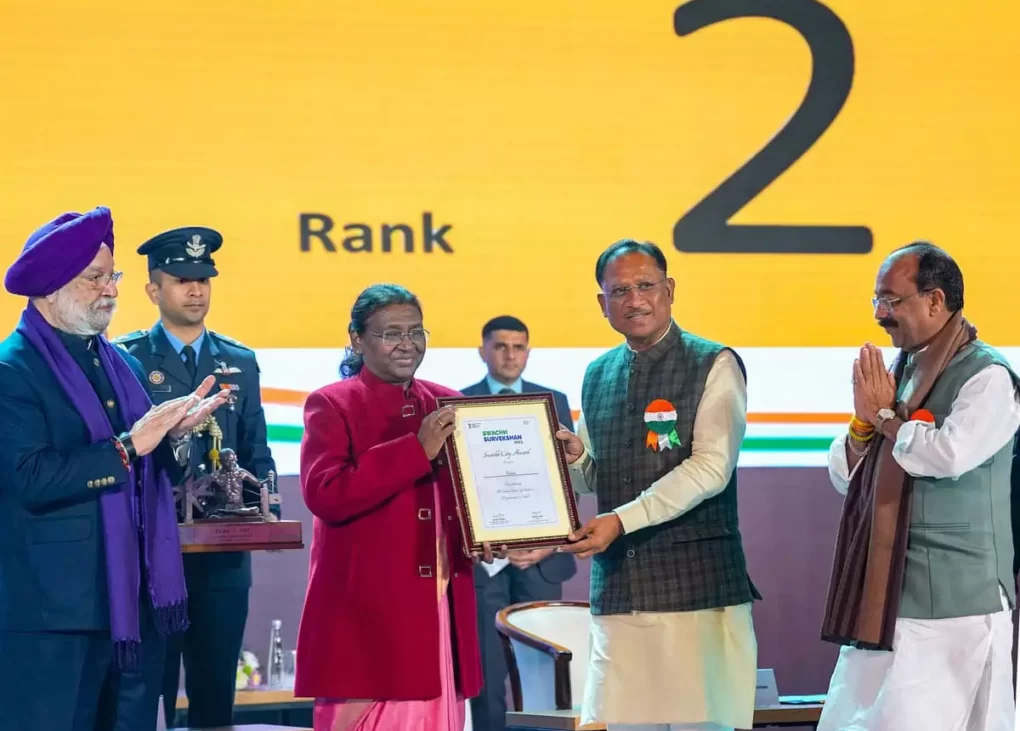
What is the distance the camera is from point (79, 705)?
3240 millimetres

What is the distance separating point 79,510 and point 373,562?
711 mm

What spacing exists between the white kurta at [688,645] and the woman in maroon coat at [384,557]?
41 cm

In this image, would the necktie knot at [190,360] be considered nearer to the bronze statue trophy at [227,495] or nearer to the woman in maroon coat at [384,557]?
the bronze statue trophy at [227,495]

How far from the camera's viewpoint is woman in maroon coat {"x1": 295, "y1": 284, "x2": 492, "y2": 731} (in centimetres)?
329

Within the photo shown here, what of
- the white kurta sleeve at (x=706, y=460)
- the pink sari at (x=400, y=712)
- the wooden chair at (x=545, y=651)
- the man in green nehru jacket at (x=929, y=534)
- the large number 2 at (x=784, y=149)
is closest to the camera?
the pink sari at (x=400, y=712)

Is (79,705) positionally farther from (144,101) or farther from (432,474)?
(144,101)

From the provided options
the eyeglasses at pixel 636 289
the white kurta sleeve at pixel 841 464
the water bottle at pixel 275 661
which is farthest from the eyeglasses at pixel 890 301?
the water bottle at pixel 275 661

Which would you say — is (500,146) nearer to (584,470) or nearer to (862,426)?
(584,470)

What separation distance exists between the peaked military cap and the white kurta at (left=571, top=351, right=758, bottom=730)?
1.77 m

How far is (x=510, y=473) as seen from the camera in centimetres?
350

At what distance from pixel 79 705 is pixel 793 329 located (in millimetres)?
3600

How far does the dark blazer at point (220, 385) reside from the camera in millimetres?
4387

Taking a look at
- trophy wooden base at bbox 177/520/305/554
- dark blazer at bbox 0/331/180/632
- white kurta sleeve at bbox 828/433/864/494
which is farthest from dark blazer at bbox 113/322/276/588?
white kurta sleeve at bbox 828/433/864/494

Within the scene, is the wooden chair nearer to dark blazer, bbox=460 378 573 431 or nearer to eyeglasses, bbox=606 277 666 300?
dark blazer, bbox=460 378 573 431
